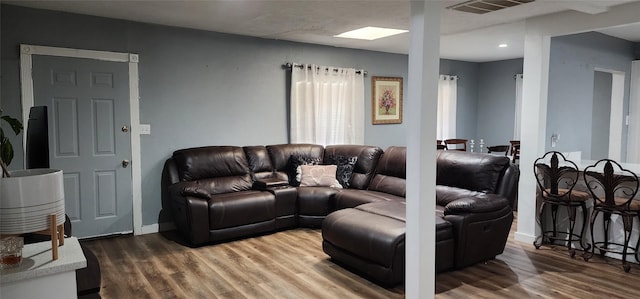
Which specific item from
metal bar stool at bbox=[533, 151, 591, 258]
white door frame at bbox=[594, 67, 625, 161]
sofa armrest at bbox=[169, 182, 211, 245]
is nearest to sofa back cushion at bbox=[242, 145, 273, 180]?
sofa armrest at bbox=[169, 182, 211, 245]

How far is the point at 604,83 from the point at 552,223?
3.92m

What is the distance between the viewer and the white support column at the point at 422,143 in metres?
2.54

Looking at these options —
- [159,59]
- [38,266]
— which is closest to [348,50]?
[159,59]

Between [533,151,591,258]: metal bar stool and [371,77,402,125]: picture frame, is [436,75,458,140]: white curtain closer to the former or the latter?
[371,77,402,125]: picture frame

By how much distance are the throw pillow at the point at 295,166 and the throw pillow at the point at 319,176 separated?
0.22ft

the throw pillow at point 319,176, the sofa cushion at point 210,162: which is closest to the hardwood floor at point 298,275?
the sofa cushion at point 210,162

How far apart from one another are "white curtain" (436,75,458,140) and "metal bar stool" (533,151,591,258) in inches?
133

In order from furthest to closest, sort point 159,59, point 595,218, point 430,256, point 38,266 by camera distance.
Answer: point 159,59, point 595,218, point 430,256, point 38,266

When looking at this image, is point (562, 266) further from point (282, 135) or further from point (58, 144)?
point (58, 144)

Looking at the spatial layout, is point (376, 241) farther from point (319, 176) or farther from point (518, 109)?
point (518, 109)

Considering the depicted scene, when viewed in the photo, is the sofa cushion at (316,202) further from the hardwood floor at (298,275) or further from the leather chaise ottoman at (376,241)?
the leather chaise ottoman at (376,241)

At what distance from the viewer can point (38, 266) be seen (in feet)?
4.60

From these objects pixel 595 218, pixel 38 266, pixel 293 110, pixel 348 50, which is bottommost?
pixel 595 218

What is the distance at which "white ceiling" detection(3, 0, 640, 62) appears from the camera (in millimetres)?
3766
